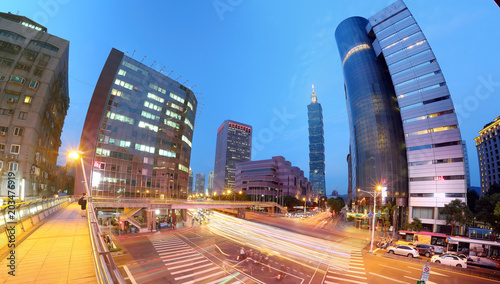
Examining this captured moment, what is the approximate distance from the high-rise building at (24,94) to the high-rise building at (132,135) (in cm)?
1718

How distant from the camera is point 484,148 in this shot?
429 feet

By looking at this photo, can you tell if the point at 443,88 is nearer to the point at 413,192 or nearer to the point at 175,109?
the point at 413,192

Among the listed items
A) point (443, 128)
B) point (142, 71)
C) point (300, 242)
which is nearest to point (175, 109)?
point (142, 71)

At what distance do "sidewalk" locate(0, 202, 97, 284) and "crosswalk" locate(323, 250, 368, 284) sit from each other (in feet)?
67.9

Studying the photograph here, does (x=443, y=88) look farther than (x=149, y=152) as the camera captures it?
No

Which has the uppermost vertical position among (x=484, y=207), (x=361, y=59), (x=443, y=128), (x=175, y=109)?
(x=361, y=59)

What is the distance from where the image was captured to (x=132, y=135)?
79125 mm

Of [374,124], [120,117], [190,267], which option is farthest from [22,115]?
[374,124]

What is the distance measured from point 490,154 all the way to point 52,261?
179 m

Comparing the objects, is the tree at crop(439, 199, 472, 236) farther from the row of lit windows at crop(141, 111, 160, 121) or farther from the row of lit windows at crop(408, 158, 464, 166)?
the row of lit windows at crop(141, 111, 160, 121)

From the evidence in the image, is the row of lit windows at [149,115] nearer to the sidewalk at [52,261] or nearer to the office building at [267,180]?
the sidewalk at [52,261]

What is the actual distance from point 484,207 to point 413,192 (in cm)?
2527

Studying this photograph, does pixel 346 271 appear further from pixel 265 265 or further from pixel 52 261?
pixel 52 261

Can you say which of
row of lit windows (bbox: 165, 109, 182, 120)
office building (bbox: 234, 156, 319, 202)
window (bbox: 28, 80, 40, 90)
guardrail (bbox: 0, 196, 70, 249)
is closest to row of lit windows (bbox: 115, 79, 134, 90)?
row of lit windows (bbox: 165, 109, 182, 120)
